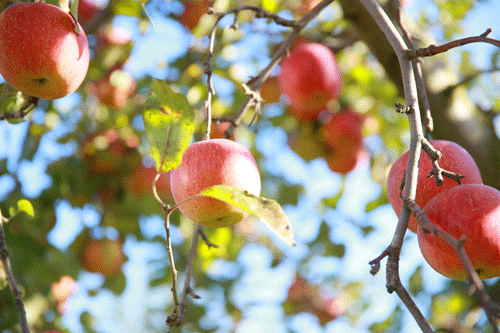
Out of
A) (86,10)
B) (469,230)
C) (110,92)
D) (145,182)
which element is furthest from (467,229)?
(86,10)

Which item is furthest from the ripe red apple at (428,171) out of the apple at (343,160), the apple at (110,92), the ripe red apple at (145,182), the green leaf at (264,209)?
the apple at (110,92)

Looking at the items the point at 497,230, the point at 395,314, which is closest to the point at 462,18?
the point at 395,314

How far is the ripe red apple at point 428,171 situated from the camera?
0.81 meters

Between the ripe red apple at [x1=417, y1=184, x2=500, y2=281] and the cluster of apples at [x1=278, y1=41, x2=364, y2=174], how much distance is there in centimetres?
109

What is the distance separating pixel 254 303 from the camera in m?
2.45

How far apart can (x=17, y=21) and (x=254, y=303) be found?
1.98m

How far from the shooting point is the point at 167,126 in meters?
0.78

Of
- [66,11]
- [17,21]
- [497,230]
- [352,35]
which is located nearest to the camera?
[497,230]

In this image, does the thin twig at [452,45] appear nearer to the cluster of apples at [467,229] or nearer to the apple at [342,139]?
the cluster of apples at [467,229]

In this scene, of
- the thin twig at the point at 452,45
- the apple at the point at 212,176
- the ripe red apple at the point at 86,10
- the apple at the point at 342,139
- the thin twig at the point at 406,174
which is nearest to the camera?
the thin twig at the point at 406,174

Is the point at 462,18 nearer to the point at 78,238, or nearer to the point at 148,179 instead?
the point at 148,179

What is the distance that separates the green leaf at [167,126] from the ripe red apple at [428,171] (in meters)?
0.38

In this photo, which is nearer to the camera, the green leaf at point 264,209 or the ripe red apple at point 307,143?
the green leaf at point 264,209

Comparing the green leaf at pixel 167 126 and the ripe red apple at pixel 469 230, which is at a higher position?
the ripe red apple at pixel 469 230
